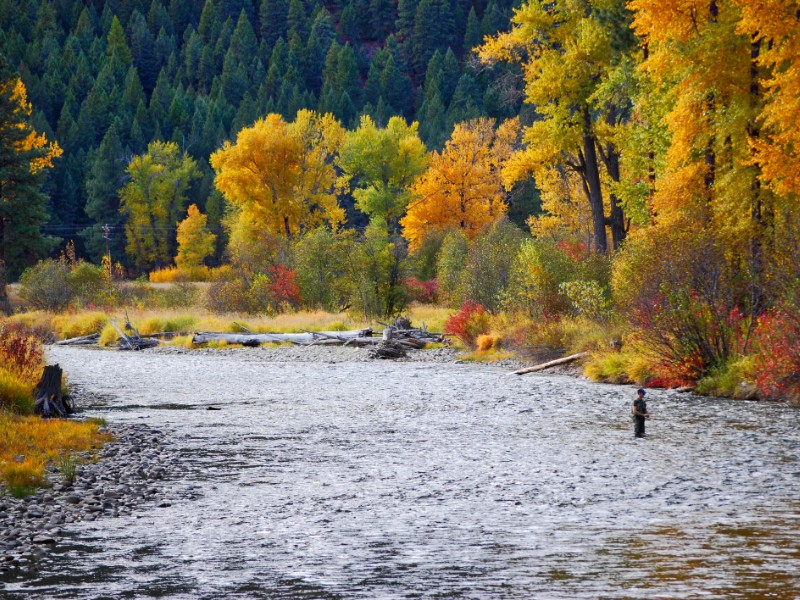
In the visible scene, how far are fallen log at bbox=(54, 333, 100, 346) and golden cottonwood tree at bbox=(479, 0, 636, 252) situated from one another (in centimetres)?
2080

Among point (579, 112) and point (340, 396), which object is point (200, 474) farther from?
point (579, 112)

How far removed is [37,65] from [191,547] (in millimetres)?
155551

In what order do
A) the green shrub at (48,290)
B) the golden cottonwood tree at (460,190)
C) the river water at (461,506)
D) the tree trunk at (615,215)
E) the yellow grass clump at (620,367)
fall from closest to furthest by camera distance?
the river water at (461,506) → the yellow grass clump at (620,367) → the tree trunk at (615,215) → the green shrub at (48,290) → the golden cottonwood tree at (460,190)

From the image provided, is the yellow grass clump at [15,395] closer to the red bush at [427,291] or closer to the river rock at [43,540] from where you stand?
the river rock at [43,540]

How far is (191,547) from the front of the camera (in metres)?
9.70

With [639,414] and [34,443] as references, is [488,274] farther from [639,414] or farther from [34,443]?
[34,443]

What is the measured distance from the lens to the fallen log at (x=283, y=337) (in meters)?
38.4

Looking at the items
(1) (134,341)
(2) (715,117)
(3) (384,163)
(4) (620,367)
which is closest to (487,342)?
(4) (620,367)

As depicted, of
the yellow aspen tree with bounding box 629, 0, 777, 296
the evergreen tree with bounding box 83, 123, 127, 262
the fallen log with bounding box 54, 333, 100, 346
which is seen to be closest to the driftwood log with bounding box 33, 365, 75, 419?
the yellow aspen tree with bounding box 629, 0, 777, 296

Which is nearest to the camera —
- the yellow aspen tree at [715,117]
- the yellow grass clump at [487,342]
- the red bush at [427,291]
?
the yellow aspen tree at [715,117]

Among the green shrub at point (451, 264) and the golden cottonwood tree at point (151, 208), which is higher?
the golden cottonwood tree at point (151, 208)

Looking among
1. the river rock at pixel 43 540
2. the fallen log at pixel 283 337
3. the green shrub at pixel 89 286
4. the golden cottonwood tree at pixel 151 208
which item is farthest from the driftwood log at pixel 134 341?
the golden cottonwood tree at pixel 151 208

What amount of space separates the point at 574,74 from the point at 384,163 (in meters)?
50.5

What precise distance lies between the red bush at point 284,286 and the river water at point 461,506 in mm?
27236
